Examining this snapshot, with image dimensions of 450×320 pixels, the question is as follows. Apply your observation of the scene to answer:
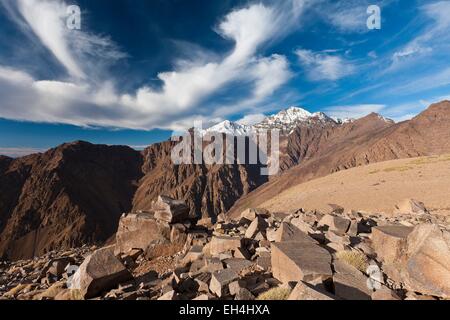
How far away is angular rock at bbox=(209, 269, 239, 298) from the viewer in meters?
6.91

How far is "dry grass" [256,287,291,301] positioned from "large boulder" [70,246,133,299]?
481 centimetres

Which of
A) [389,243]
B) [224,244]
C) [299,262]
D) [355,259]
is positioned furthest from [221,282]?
[389,243]

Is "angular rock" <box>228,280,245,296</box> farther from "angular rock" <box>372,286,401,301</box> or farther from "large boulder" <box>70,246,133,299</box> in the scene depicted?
"large boulder" <box>70,246,133,299</box>

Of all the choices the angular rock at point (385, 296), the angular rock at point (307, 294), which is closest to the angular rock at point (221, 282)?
the angular rock at point (307, 294)

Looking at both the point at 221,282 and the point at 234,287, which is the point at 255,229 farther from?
the point at 234,287

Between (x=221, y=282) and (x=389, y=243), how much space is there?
536 centimetres

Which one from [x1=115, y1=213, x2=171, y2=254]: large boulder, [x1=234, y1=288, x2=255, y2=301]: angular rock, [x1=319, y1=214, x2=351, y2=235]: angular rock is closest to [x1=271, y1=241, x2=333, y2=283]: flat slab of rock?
[x1=234, y1=288, x2=255, y2=301]: angular rock

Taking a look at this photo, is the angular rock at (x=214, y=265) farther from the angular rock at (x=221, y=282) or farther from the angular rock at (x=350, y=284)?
the angular rock at (x=350, y=284)
